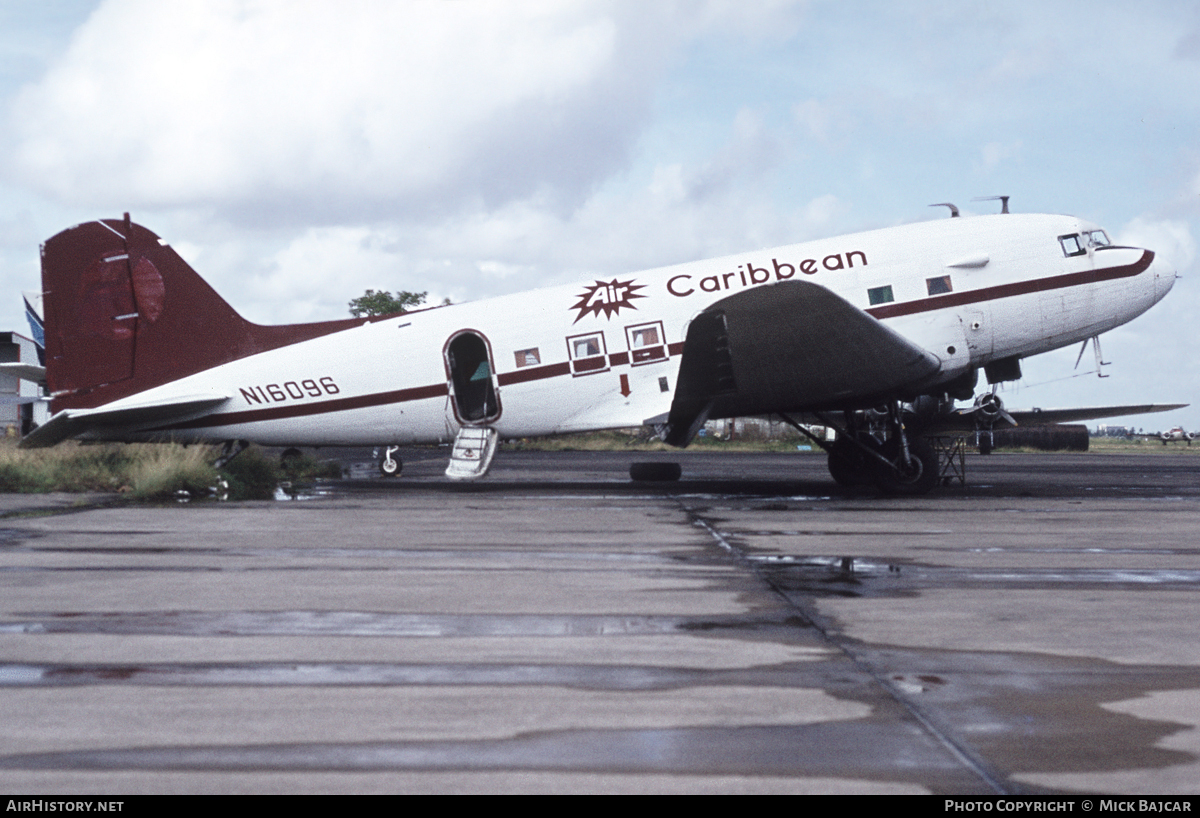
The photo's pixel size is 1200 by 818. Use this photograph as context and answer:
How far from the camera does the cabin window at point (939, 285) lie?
726 inches

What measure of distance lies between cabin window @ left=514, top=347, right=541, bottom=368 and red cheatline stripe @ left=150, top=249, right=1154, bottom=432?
11 cm

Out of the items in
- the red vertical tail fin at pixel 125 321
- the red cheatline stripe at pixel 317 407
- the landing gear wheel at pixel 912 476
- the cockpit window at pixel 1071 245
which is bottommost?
the landing gear wheel at pixel 912 476

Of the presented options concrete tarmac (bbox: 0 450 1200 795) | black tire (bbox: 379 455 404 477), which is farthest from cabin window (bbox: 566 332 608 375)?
black tire (bbox: 379 455 404 477)

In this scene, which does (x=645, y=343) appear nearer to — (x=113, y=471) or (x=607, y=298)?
(x=607, y=298)

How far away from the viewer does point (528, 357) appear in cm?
1931

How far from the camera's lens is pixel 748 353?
57.5 feet

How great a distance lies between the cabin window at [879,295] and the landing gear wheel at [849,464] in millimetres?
3080

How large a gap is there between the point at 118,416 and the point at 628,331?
32.7 ft

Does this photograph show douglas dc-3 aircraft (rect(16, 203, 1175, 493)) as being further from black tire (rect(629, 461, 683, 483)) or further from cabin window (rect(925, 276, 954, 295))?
black tire (rect(629, 461, 683, 483))

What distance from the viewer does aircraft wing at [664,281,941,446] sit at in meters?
16.5

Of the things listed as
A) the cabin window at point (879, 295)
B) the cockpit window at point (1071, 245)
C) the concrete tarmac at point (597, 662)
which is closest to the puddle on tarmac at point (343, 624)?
the concrete tarmac at point (597, 662)

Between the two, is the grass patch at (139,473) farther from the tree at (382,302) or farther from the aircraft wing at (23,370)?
the tree at (382,302)

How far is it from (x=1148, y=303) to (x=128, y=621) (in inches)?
Result: 750
